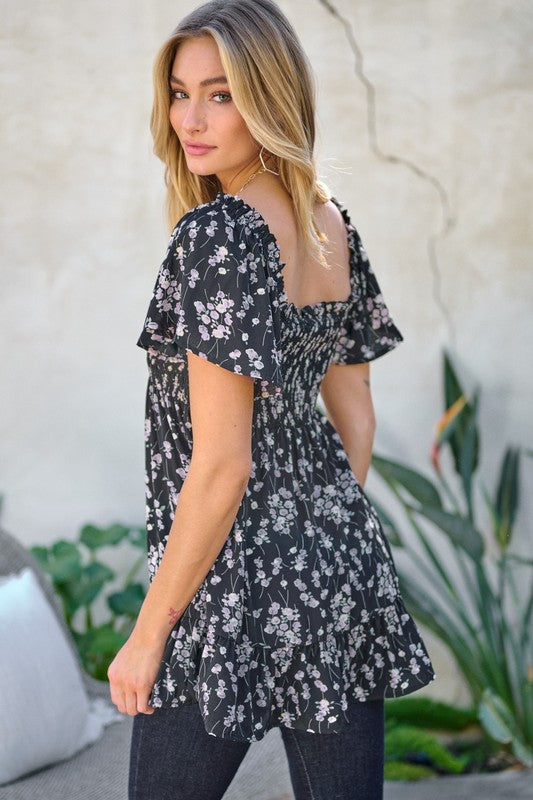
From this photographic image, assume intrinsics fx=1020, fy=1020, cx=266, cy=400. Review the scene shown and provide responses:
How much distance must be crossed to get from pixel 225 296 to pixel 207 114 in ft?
0.90

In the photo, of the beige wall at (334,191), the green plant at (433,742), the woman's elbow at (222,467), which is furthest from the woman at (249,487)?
the green plant at (433,742)

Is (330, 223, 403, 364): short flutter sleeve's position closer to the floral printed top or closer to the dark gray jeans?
the floral printed top

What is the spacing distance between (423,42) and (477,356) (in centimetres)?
101

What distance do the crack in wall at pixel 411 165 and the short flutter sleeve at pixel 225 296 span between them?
2.12 metres

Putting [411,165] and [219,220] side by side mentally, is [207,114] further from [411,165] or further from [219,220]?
[411,165]

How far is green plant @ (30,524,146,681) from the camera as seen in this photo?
2867mm

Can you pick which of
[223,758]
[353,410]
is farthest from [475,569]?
[223,758]

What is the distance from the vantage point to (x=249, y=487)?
1343 mm

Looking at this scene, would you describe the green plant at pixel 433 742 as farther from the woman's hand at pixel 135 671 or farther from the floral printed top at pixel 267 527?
the woman's hand at pixel 135 671

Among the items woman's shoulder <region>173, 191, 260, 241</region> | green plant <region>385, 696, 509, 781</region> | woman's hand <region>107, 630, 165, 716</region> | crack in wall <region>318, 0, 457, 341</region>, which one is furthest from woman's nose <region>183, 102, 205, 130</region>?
green plant <region>385, 696, 509, 781</region>

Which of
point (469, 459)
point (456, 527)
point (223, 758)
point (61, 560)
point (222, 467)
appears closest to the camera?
point (222, 467)

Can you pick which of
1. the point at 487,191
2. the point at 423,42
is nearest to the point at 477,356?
A: the point at 487,191

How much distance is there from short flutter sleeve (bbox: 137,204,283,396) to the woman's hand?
0.36 meters

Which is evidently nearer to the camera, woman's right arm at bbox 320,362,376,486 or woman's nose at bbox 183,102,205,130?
woman's nose at bbox 183,102,205,130
